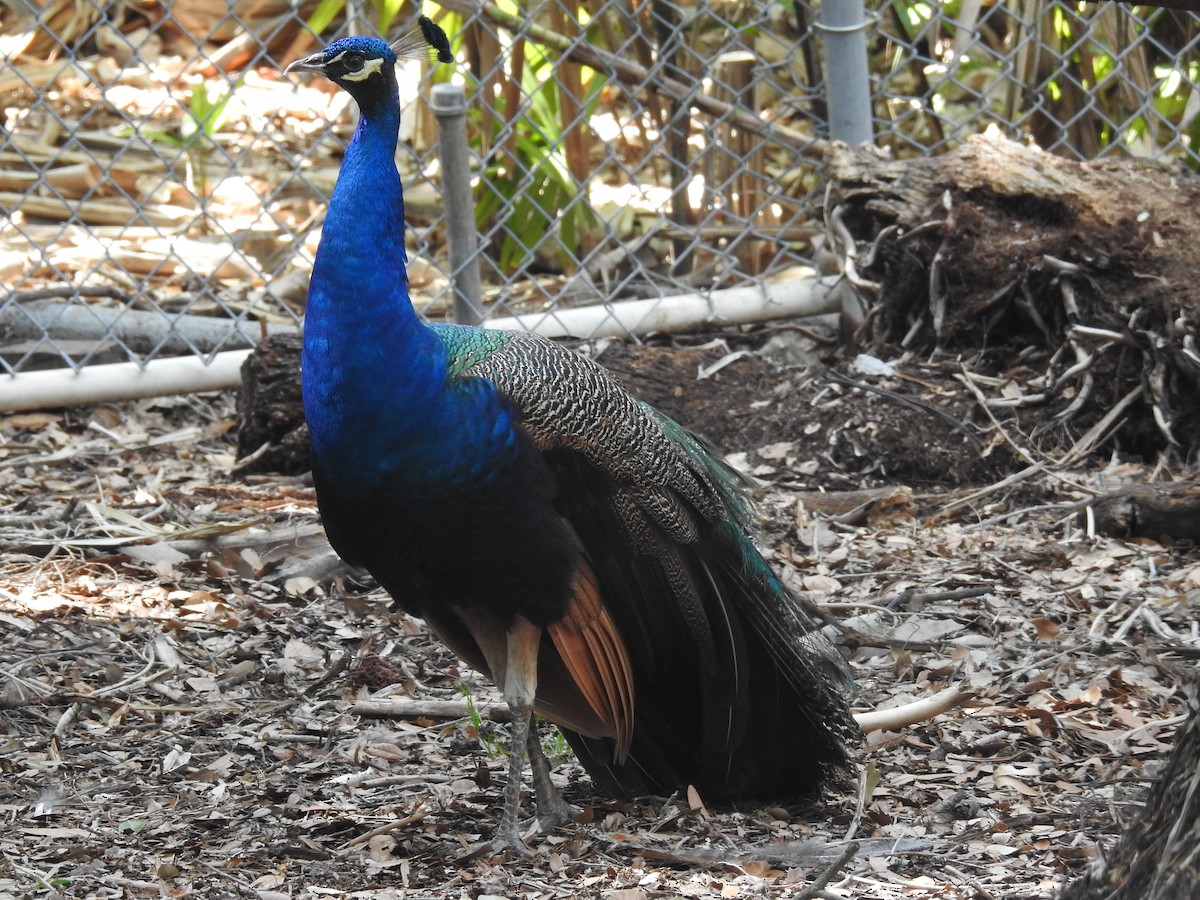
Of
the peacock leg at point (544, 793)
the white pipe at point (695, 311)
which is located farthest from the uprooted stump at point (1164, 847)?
the white pipe at point (695, 311)

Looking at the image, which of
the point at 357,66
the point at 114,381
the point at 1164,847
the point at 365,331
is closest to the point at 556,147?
Answer: the point at 114,381

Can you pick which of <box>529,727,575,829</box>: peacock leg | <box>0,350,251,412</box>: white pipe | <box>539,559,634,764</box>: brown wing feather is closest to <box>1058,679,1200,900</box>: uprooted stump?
<box>539,559,634,764</box>: brown wing feather

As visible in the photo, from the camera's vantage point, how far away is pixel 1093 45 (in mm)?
6223

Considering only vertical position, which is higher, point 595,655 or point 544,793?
point 595,655

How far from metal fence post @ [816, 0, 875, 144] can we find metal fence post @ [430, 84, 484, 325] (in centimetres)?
128

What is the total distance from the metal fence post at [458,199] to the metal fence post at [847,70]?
1281mm

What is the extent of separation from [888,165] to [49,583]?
3068 millimetres

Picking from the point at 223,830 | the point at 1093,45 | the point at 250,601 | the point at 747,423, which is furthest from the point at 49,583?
the point at 1093,45

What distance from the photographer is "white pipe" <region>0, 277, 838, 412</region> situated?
16.7 feet

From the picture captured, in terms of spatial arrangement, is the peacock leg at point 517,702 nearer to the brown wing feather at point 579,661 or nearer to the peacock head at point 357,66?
the brown wing feather at point 579,661

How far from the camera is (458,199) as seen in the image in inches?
198

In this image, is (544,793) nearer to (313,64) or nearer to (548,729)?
(548,729)

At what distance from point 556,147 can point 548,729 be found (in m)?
2.70

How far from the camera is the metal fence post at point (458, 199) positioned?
4.91m
